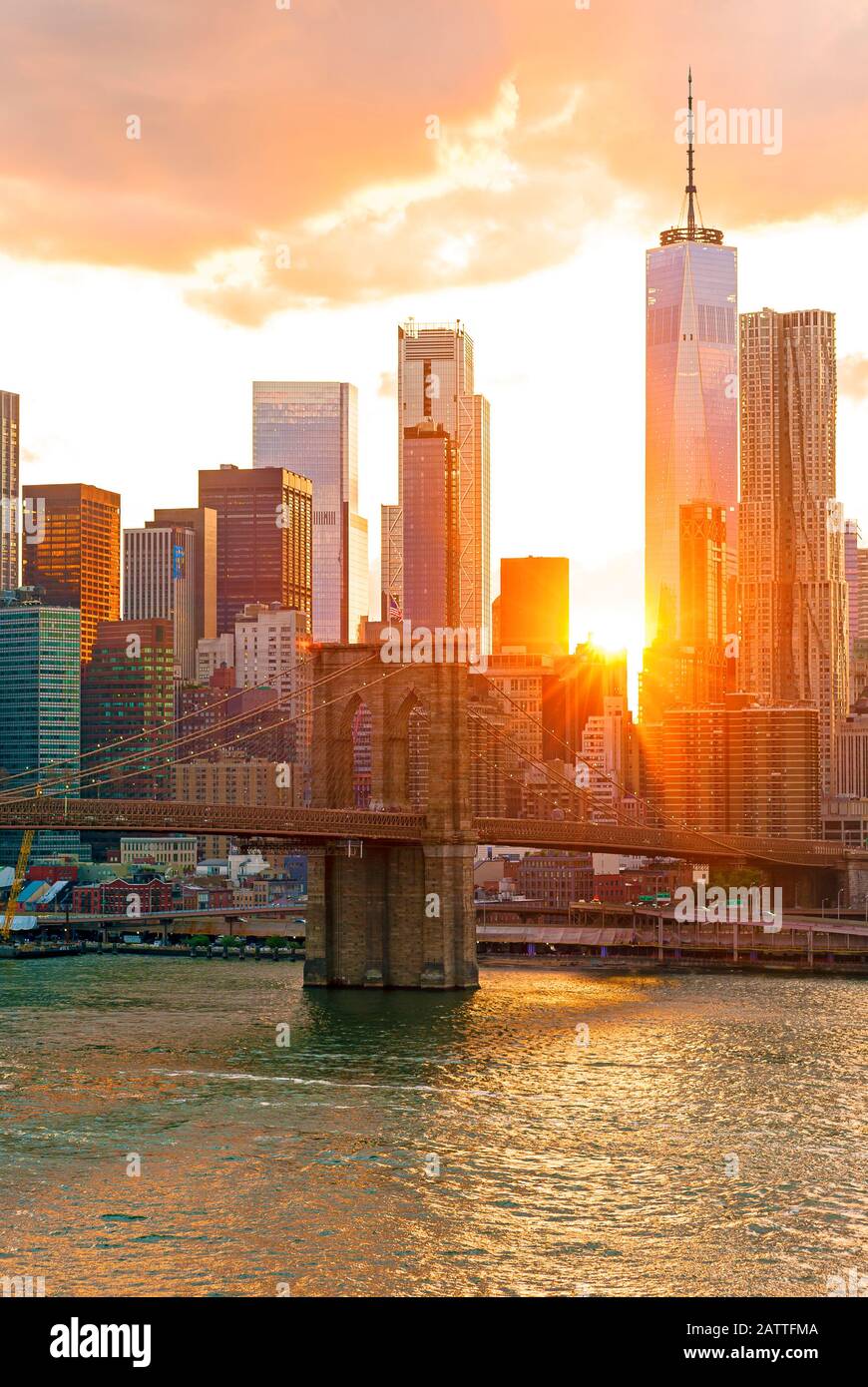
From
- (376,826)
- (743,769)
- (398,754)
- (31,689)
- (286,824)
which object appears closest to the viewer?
(286,824)

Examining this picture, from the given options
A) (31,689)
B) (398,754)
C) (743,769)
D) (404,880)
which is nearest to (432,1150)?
(404,880)

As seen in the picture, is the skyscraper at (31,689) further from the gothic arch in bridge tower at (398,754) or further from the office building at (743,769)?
the gothic arch in bridge tower at (398,754)

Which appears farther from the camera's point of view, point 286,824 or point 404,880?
point 404,880

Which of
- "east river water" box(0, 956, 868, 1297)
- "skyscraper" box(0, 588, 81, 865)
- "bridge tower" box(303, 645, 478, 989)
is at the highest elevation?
"skyscraper" box(0, 588, 81, 865)

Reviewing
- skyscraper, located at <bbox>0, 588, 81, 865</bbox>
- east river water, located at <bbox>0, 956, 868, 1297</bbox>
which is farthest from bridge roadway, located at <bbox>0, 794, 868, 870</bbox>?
skyscraper, located at <bbox>0, 588, 81, 865</bbox>

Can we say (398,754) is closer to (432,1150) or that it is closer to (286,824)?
(286,824)

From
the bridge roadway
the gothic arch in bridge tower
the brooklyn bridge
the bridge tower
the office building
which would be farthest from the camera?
the office building

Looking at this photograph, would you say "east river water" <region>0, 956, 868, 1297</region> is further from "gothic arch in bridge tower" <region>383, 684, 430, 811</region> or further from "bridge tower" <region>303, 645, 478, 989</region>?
"gothic arch in bridge tower" <region>383, 684, 430, 811</region>
